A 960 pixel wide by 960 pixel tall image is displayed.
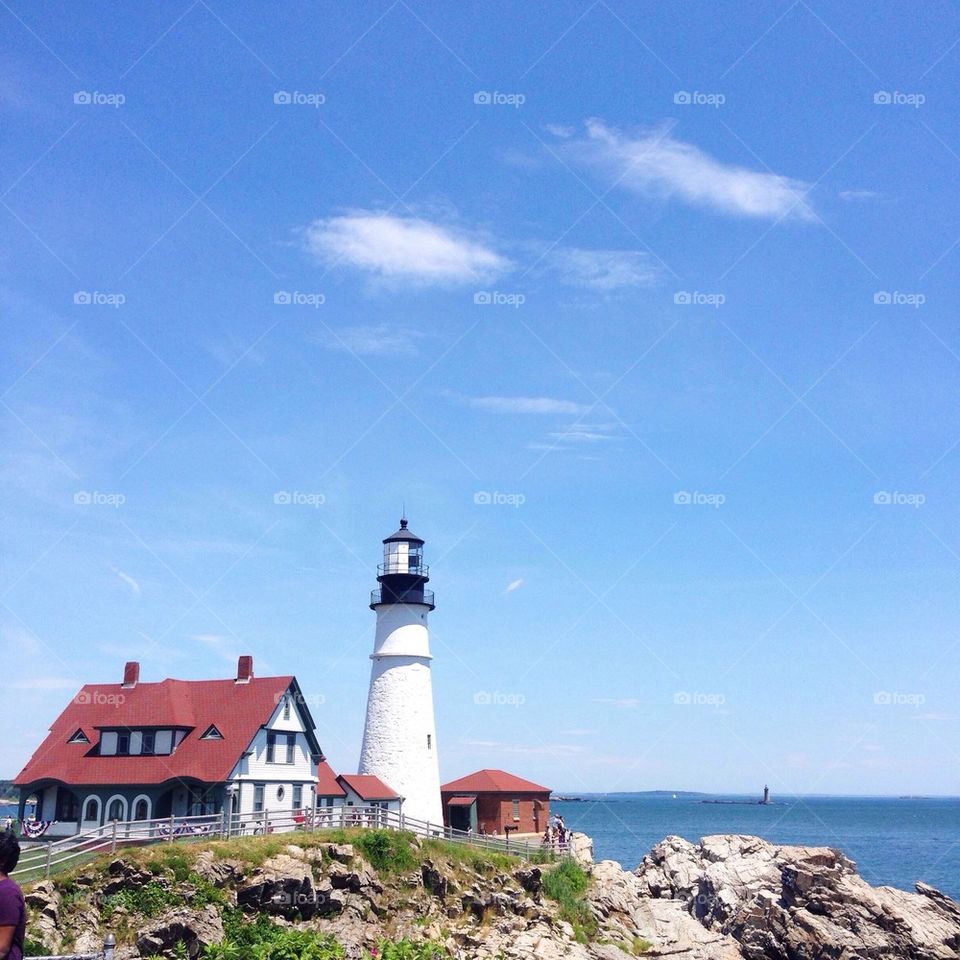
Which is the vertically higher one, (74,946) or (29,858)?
(29,858)

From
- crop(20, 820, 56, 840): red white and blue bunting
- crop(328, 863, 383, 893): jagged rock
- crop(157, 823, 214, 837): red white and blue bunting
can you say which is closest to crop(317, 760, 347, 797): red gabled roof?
crop(157, 823, 214, 837): red white and blue bunting

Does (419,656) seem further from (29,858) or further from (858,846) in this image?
A: (858,846)

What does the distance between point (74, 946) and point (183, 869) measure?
4.08 meters

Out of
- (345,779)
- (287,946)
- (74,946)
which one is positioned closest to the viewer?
(74,946)

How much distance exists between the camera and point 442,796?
51.5 m

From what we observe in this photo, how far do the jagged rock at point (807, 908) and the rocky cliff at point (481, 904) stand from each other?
0.07 m

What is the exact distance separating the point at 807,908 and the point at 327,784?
21.7 m

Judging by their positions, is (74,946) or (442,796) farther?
(442,796)

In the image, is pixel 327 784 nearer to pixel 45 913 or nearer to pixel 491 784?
pixel 491 784

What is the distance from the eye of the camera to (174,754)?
39.0 metres

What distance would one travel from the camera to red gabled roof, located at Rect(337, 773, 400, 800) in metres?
43.5

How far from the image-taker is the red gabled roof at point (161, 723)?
3825 cm

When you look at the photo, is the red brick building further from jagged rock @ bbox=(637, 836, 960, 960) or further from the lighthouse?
jagged rock @ bbox=(637, 836, 960, 960)

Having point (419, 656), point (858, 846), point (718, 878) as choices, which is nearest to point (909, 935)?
point (718, 878)
